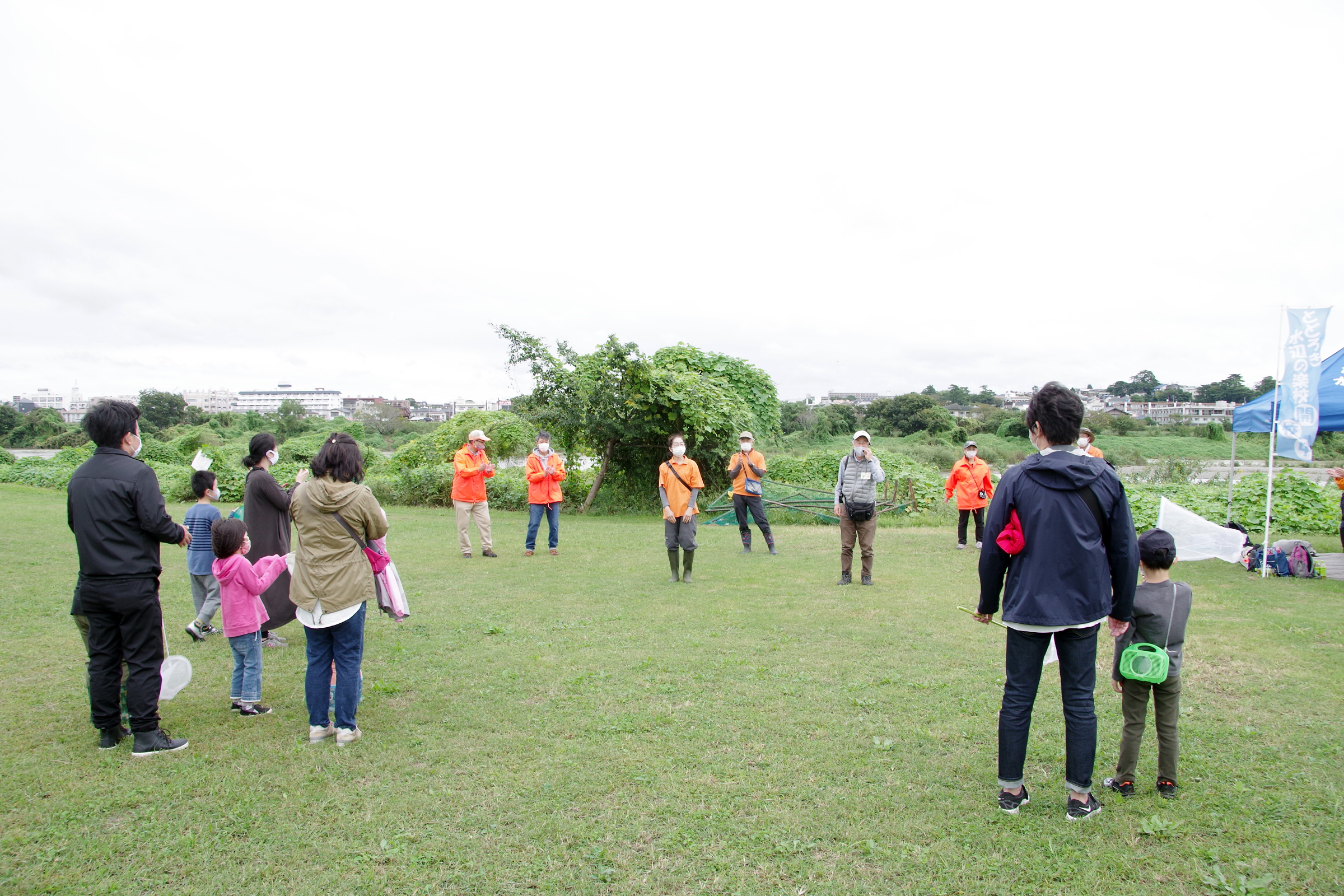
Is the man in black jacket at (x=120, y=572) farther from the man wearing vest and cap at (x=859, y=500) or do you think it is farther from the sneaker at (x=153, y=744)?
the man wearing vest and cap at (x=859, y=500)

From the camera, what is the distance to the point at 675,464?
28.6 ft

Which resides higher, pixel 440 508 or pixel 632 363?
pixel 632 363

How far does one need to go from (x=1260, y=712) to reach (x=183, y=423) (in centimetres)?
5014

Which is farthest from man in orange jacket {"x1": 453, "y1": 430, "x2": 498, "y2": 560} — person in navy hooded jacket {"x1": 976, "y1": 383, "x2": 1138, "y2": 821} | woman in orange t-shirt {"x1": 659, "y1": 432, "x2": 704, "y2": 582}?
person in navy hooded jacket {"x1": 976, "y1": 383, "x2": 1138, "y2": 821}

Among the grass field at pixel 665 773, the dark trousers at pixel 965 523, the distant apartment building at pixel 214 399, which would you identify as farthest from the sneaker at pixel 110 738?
the distant apartment building at pixel 214 399

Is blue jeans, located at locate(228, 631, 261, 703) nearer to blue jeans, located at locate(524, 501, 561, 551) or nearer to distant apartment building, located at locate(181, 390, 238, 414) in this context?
blue jeans, located at locate(524, 501, 561, 551)

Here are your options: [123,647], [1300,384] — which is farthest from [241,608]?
[1300,384]

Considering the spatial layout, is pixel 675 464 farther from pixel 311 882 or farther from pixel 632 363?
pixel 632 363

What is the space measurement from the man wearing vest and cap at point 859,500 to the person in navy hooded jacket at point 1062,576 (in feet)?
16.4

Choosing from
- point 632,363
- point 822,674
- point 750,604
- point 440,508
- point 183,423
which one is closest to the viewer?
point 822,674

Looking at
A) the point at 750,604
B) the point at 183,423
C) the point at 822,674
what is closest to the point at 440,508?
the point at 750,604

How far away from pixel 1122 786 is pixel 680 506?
5.65 meters

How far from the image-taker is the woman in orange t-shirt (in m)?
8.67

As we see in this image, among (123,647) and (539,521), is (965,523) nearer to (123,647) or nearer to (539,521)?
(539,521)
